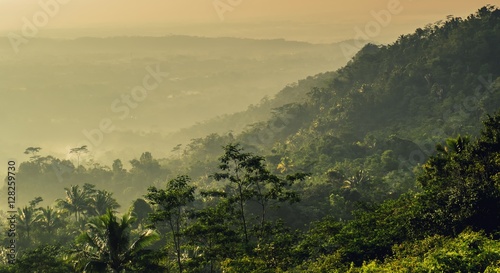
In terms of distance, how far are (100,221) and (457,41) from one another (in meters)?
113

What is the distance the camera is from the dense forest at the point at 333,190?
1054 inches

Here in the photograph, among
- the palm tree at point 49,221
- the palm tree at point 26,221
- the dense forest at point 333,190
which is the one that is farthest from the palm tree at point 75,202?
the palm tree at point 26,221

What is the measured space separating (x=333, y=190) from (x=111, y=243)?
5145 cm

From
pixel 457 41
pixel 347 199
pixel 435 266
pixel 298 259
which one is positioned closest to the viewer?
pixel 435 266

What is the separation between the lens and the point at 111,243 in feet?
88.2

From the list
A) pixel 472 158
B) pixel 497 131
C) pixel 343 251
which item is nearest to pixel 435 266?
pixel 343 251

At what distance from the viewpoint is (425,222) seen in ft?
91.1

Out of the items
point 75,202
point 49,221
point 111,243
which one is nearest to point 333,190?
point 75,202

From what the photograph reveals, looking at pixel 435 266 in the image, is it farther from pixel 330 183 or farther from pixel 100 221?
pixel 330 183

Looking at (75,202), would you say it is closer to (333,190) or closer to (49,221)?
(49,221)

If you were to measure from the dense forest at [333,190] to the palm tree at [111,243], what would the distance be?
2.7 inches

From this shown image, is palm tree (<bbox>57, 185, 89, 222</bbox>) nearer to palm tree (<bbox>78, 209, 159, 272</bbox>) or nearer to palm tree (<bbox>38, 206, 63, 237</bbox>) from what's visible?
palm tree (<bbox>38, 206, 63, 237</bbox>)

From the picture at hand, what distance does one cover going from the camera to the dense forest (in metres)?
26.8

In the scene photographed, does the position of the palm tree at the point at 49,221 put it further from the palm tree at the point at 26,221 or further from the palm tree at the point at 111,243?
the palm tree at the point at 111,243
